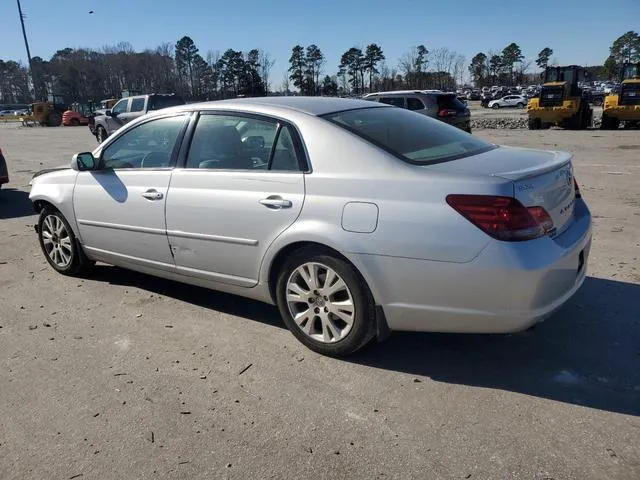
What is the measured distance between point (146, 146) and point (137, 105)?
17208 millimetres

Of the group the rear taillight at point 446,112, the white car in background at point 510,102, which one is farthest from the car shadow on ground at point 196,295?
the white car in background at point 510,102

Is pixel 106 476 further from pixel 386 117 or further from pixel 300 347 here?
pixel 386 117

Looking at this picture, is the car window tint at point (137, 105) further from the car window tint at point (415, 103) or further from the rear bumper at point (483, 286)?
the rear bumper at point (483, 286)

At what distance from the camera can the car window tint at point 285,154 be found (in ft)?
11.7

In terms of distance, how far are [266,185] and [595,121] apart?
2831 centimetres

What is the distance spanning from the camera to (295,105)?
12.7ft

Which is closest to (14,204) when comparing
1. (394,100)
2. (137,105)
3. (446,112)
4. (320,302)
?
(320,302)

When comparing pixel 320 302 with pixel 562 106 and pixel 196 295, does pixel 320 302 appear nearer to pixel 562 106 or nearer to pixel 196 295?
pixel 196 295

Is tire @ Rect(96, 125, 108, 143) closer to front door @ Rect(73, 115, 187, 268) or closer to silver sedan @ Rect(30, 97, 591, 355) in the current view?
front door @ Rect(73, 115, 187, 268)

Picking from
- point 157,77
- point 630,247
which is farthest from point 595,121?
point 157,77

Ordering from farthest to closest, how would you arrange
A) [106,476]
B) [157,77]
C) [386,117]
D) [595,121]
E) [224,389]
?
[157,77] < [595,121] < [386,117] < [224,389] < [106,476]

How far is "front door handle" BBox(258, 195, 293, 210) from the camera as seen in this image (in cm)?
347

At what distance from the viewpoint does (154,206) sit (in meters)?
4.19

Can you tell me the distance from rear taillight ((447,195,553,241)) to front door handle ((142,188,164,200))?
2.34 m
